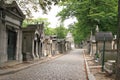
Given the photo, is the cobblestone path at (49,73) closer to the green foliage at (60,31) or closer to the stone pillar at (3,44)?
the stone pillar at (3,44)

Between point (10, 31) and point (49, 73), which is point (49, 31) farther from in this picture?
point (49, 73)

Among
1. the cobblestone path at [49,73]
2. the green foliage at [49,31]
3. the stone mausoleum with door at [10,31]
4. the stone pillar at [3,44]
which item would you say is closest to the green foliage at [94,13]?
the stone mausoleum with door at [10,31]

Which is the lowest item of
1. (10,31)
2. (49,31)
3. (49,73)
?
(49,73)

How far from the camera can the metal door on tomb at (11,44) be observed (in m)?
21.6

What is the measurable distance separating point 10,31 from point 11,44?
1.29 meters

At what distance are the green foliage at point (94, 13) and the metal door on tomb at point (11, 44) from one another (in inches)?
657

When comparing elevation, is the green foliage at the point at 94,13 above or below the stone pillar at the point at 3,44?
above

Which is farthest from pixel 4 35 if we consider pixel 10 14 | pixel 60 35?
pixel 60 35

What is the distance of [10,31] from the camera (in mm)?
21578

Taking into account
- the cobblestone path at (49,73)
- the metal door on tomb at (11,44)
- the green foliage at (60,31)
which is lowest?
the cobblestone path at (49,73)

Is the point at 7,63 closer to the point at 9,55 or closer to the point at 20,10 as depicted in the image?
the point at 9,55

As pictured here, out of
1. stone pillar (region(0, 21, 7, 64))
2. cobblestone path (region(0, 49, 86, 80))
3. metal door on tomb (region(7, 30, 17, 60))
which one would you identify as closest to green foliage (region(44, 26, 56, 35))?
metal door on tomb (region(7, 30, 17, 60))

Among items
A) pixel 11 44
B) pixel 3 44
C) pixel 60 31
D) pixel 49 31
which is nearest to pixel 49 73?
pixel 3 44

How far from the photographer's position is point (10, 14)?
2056 cm
